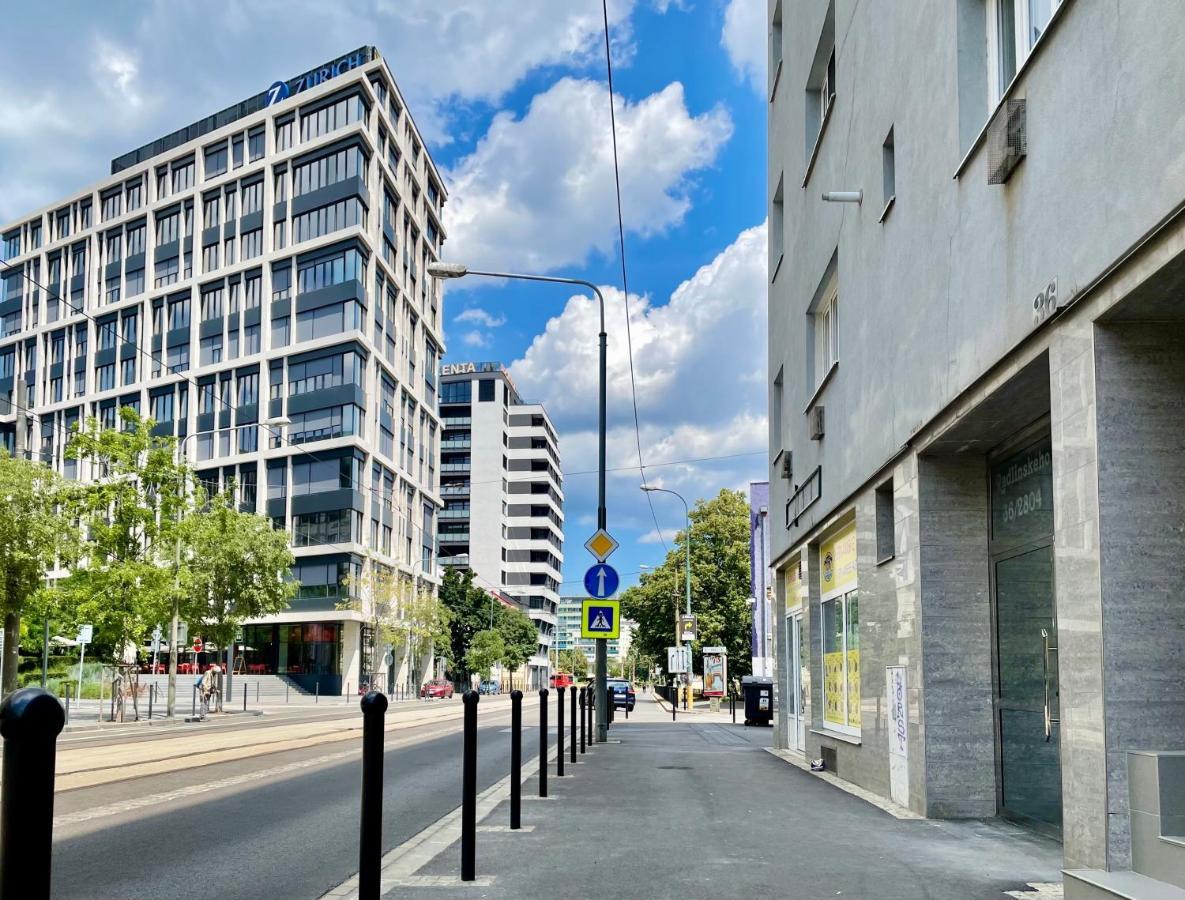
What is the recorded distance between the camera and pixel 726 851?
26.7 feet

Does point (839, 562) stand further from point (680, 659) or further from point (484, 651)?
point (484, 651)

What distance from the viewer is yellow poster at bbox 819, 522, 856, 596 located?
14.8 meters

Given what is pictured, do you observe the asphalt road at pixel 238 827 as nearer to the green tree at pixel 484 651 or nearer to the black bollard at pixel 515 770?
the black bollard at pixel 515 770

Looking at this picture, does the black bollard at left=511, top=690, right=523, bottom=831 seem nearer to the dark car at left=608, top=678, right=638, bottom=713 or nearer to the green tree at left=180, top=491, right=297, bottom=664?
the green tree at left=180, top=491, right=297, bottom=664

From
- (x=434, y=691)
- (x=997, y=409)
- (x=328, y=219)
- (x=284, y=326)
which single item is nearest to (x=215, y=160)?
(x=328, y=219)

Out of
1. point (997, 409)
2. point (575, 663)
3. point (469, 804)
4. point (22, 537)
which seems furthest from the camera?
point (575, 663)

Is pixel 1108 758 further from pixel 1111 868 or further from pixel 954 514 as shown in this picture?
pixel 954 514

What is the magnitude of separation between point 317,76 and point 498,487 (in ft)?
192

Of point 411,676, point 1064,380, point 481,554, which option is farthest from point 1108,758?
point 481,554

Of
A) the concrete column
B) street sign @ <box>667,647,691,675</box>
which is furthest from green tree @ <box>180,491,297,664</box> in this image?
the concrete column

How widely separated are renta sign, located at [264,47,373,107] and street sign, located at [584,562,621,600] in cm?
5929

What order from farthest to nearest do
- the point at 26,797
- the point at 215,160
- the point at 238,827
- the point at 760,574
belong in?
the point at 215,160, the point at 760,574, the point at 238,827, the point at 26,797

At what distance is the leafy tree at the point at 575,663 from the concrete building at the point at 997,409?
161847 mm

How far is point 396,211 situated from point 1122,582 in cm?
7286
